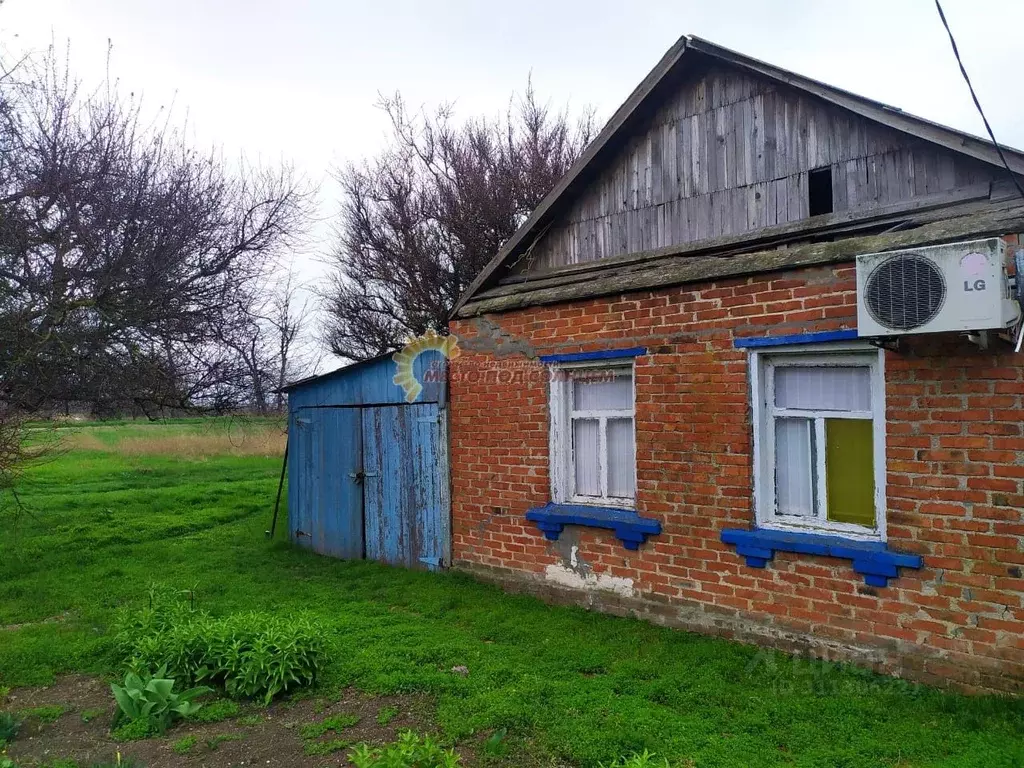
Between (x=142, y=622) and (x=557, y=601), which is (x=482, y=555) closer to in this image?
(x=557, y=601)

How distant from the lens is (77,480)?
645 inches

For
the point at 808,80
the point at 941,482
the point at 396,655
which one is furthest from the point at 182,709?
the point at 808,80

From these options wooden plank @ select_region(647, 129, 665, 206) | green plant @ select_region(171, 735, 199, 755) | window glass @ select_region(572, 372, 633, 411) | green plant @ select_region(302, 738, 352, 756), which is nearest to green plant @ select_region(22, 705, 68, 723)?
green plant @ select_region(171, 735, 199, 755)

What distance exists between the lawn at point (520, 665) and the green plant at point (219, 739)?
A: 728 mm

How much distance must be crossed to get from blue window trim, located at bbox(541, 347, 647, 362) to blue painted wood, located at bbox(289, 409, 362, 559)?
133 inches

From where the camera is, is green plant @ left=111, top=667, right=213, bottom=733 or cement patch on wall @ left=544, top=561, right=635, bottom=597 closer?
green plant @ left=111, top=667, right=213, bottom=733

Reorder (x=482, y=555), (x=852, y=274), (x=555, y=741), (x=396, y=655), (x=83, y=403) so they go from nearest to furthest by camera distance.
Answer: (x=555, y=741) → (x=852, y=274) → (x=396, y=655) → (x=482, y=555) → (x=83, y=403)

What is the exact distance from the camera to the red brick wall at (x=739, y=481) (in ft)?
14.3

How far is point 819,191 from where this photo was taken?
18.4 feet

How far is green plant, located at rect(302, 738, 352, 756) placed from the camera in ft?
12.7

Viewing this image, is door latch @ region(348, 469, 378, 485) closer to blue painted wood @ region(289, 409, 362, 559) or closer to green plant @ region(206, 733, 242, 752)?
blue painted wood @ region(289, 409, 362, 559)

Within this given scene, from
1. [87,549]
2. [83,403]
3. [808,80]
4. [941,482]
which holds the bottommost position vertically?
[87,549]

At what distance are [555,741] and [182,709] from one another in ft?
7.64

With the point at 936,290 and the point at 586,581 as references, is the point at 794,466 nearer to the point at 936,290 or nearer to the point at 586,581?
the point at 936,290
